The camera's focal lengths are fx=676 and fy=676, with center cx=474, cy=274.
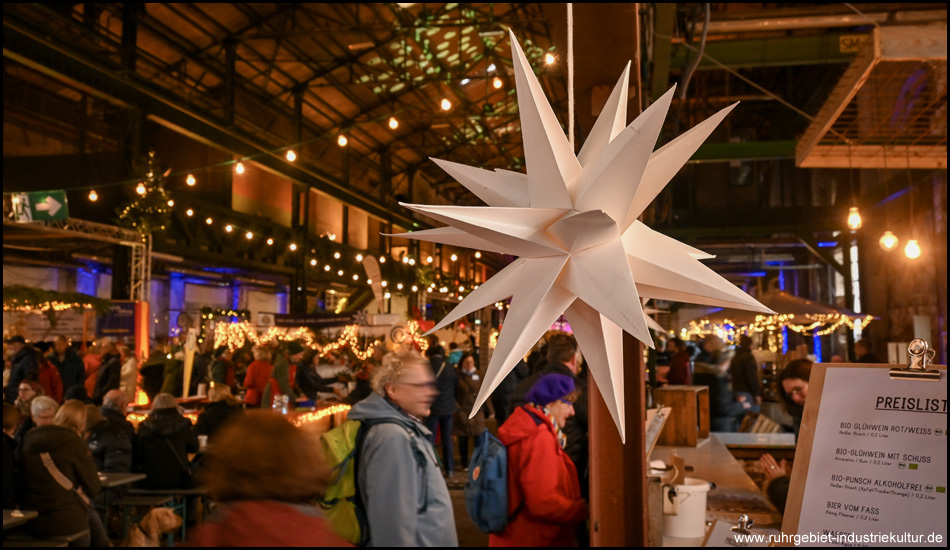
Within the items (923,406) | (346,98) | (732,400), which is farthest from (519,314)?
(346,98)

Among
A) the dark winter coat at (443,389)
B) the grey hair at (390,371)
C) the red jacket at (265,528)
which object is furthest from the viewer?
the dark winter coat at (443,389)

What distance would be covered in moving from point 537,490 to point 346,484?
88cm

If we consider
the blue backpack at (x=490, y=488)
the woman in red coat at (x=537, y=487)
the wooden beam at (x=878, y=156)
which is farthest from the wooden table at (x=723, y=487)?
the wooden beam at (x=878, y=156)

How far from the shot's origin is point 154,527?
15.8ft

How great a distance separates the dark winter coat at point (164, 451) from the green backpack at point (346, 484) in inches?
138

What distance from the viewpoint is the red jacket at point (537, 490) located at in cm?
291

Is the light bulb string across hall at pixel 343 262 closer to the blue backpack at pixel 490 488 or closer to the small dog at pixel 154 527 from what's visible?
the small dog at pixel 154 527

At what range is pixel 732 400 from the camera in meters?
6.83

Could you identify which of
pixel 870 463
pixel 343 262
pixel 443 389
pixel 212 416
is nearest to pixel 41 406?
pixel 212 416

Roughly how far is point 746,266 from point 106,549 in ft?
60.7

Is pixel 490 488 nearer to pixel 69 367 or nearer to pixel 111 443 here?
pixel 111 443

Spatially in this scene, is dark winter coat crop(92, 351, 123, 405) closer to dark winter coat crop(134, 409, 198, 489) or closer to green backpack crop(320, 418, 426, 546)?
dark winter coat crop(134, 409, 198, 489)

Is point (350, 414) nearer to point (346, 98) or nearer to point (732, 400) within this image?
point (732, 400)

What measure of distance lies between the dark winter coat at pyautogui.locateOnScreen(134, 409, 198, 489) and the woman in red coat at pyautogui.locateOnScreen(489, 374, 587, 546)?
3.41 meters
